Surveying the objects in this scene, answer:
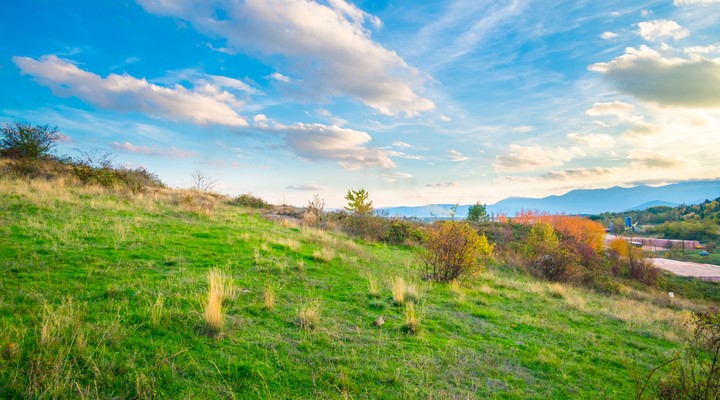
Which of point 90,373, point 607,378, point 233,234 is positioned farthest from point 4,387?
point 233,234

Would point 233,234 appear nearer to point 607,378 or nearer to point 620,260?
point 607,378

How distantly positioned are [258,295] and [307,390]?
3.29 meters

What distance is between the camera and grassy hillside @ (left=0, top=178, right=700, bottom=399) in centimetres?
369

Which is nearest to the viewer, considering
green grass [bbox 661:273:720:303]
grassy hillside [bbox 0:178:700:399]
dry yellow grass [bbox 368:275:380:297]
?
grassy hillside [bbox 0:178:700:399]

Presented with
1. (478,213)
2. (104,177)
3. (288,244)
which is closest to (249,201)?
(104,177)

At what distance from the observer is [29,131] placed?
24000 millimetres

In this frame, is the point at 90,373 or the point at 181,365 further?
the point at 181,365

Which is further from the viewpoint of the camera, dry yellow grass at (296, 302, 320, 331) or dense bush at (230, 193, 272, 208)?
dense bush at (230, 193, 272, 208)

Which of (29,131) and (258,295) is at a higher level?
(29,131)

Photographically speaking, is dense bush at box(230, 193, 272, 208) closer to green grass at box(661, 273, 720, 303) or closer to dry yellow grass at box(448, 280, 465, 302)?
dry yellow grass at box(448, 280, 465, 302)

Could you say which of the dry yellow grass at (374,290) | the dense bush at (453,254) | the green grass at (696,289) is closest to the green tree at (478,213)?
the green grass at (696,289)

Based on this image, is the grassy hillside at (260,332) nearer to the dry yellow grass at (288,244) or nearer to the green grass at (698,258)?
the dry yellow grass at (288,244)

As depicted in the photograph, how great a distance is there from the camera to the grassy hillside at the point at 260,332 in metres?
3.69

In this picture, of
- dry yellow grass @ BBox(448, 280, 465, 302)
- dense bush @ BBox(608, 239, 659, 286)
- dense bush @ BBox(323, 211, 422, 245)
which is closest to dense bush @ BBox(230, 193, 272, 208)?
dense bush @ BBox(323, 211, 422, 245)
